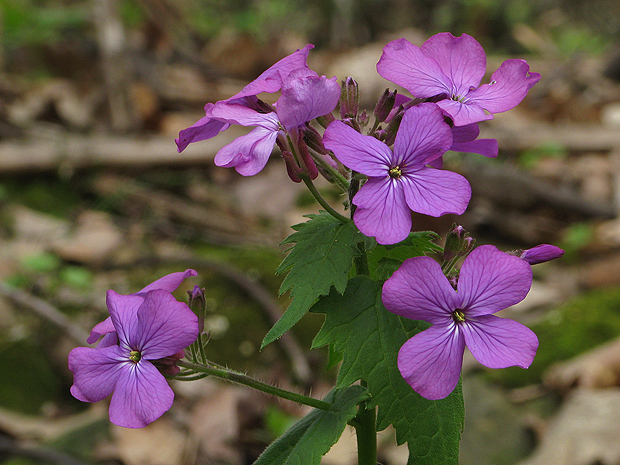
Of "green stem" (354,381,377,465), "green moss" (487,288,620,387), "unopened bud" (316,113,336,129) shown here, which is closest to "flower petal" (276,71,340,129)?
"unopened bud" (316,113,336,129)

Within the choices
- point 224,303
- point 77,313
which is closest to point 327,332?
point 224,303

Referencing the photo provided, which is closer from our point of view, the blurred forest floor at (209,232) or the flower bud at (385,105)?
the flower bud at (385,105)

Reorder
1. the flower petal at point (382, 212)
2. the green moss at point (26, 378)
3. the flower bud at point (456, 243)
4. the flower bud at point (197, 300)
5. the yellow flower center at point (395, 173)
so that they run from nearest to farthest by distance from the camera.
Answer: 1. the flower petal at point (382, 212)
2. the yellow flower center at point (395, 173)
3. the flower bud at point (456, 243)
4. the flower bud at point (197, 300)
5. the green moss at point (26, 378)

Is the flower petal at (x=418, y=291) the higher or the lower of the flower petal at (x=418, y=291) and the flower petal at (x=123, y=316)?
the higher

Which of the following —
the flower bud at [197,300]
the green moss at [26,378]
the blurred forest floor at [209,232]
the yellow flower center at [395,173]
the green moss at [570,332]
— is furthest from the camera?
the green moss at [570,332]

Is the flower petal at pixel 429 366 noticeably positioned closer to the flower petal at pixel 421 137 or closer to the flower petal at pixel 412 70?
the flower petal at pixel 421 137

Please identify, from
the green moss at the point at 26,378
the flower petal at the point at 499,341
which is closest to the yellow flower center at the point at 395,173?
the flower petal at the point at 499,341

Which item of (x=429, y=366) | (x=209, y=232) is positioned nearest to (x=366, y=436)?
(x=429, y=366)
